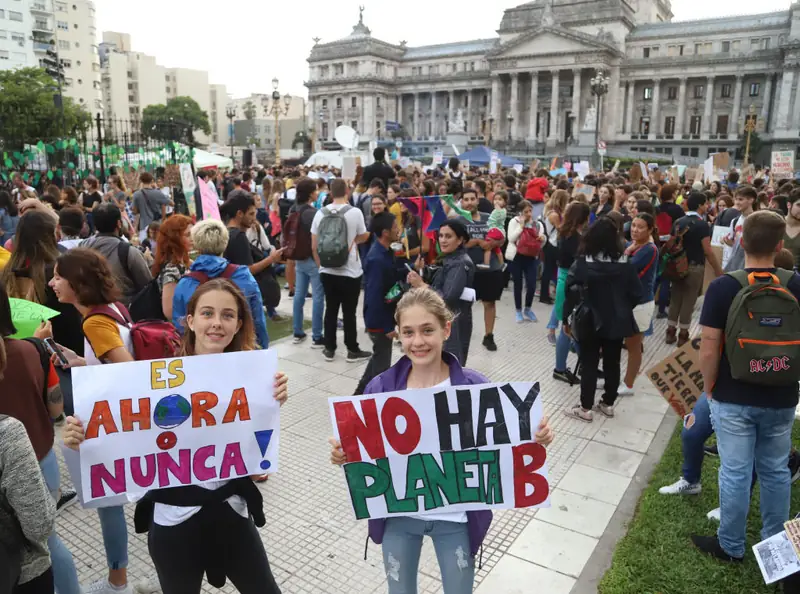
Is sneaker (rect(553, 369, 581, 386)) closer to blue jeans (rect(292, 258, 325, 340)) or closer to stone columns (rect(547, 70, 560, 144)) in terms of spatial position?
blue jeans (rect(292, 258, 325, 340))

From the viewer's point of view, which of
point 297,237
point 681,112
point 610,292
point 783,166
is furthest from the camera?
point 681,112

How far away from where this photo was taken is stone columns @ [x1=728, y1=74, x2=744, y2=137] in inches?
2493

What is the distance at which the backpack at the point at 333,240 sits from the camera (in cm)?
688

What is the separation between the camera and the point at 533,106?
232 feet

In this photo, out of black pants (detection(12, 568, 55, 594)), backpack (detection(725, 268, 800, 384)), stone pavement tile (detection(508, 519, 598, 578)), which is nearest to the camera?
black pants (detection(12, 568, 55, 594))

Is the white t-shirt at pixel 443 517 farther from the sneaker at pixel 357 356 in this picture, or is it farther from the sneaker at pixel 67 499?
the sneaker at pixel 357 356

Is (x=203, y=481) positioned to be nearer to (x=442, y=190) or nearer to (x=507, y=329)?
(x=507, y=329)

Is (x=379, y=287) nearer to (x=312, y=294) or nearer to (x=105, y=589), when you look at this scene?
(x=312, y=294)

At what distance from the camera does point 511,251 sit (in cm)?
884

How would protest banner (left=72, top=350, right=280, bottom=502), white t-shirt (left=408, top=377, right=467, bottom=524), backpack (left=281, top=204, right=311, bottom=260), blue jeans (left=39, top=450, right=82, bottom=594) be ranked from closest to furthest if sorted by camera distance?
protest banner (left=72, top=350, right=280, bottom=502), white t-shirt (left=408, top=377, right=467, bottom=524), blue jeans (left=39, top=450, right=82, bottom=594), backpack (left=281, top=204, right=311, bottom=260)

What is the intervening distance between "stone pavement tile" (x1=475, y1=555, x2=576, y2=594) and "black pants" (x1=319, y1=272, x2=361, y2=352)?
3.98 metres

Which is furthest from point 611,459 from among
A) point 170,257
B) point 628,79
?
point 628,79

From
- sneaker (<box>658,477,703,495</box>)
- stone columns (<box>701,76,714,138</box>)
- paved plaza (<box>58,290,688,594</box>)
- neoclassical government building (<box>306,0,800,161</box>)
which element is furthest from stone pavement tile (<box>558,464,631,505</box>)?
stone columns (<box>701,76,714,138</box>)

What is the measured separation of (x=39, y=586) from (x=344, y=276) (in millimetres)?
5048
